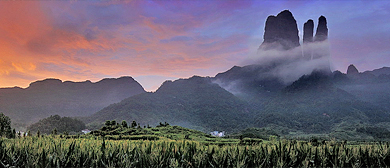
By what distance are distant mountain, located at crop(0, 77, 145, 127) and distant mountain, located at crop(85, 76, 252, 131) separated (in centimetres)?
2780

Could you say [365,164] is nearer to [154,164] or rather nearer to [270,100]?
[154,164]

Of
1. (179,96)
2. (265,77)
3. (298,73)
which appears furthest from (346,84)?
(179,96)

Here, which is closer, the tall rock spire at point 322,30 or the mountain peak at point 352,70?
the tall rock spire at point 322,30

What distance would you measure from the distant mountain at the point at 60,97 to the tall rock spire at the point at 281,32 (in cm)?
9838

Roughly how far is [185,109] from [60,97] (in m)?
68.0

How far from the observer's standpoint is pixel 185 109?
323ft

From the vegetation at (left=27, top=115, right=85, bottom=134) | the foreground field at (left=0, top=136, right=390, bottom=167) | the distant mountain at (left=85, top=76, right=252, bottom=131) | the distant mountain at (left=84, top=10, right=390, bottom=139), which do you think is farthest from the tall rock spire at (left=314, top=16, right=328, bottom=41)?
the foreground field at (left=0, top=136, right=390, bottom=167)

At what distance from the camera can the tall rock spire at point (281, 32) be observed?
529 ft

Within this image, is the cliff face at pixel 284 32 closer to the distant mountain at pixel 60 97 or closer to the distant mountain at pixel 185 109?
the distant mountain at pixel 185 109

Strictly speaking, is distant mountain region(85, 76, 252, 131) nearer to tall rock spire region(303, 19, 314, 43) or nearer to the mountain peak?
tall rock spire region(303, 19, 314, 43)

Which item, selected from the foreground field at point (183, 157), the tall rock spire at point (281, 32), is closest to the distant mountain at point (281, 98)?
the tall rock spire at point (281, 32)

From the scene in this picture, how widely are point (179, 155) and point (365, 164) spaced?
162 inches

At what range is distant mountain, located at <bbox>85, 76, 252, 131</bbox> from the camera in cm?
8152

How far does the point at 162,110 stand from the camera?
93.2 metres
